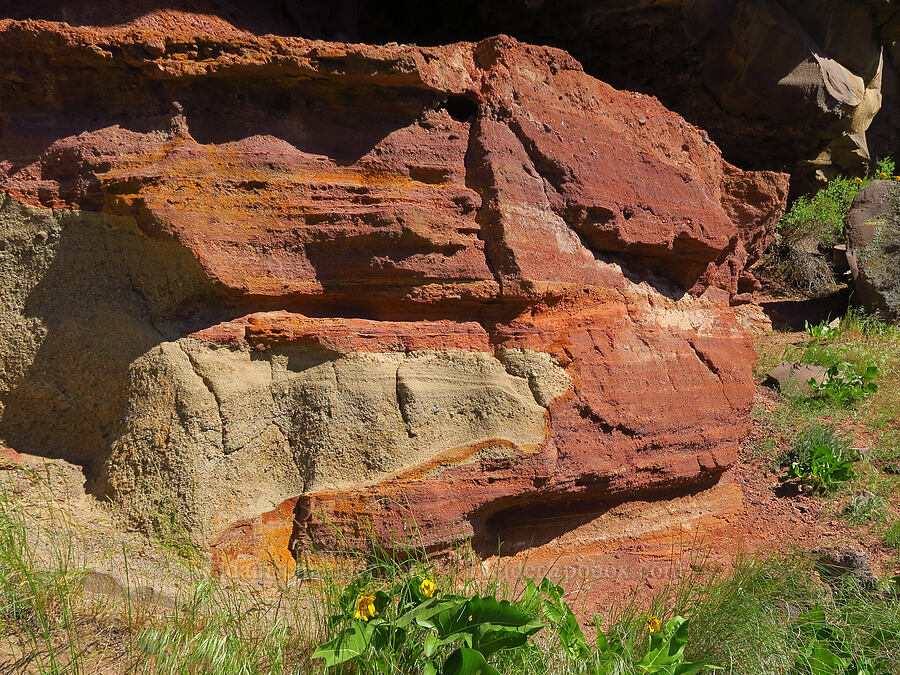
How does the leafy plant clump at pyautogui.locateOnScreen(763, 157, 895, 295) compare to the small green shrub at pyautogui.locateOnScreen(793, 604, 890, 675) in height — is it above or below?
above

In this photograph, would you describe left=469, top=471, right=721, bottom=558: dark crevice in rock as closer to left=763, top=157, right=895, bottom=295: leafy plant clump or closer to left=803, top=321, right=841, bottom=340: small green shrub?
left=803, top=321, right=841, bottom=340: small green shrub

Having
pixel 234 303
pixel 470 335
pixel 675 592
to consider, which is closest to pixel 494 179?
pixel 470 335

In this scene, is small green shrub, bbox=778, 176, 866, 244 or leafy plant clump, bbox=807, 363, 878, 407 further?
small green shrub, bbox=778, 176, 866, 244

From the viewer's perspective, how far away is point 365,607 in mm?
2117

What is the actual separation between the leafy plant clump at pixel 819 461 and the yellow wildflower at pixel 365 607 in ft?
10.5

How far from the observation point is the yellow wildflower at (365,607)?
2078mm


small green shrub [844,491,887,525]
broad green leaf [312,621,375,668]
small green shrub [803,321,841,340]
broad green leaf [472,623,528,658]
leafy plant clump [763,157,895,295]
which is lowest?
broad green leaf [472,623,528,658]

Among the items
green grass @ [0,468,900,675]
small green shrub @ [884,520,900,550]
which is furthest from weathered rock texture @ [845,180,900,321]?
green grass @ [0,468,900,675]

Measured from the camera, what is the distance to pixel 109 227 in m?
2.77

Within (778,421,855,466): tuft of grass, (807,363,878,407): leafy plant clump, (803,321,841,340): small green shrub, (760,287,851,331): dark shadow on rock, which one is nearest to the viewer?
(778,421,855,466): tuft of grass

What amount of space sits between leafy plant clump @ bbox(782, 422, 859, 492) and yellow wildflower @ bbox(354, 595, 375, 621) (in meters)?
3.20

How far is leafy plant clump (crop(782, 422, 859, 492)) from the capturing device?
4.09 metres

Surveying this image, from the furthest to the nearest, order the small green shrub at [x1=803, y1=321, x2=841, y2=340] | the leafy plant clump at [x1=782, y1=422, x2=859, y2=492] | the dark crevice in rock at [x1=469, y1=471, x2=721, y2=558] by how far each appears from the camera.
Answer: the small green shrub at [x1=803, y1=321, x2=841, y2=340]
the leafy plant clump at [x1=782, y1=422, x2=859, y2=492]
the dark crevice in rock at [x1=469, y1=471, x2=721, y2=558]

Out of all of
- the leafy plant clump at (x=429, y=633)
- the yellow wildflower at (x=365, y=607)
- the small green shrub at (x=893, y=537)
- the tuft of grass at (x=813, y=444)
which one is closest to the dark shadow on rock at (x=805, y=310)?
the tuft of grass at (x=813, y=444)
